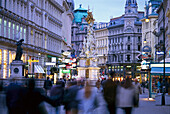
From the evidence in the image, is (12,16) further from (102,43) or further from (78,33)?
(78,33)

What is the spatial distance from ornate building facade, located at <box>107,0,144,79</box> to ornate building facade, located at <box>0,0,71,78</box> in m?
63.5

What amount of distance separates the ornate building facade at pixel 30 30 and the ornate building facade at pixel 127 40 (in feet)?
208

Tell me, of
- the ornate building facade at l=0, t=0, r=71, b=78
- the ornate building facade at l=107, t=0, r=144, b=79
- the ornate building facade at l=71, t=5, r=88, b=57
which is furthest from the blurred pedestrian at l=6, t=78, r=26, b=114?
the ornate building facade at l=71, t=5, r=88, b=57

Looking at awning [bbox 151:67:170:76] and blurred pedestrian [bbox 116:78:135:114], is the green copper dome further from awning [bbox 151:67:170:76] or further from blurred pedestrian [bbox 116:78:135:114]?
blurred pedestrian [bbox 116:78:135:114]

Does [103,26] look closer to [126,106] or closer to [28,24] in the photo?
[28,24]

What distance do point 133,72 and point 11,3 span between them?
3929 inches

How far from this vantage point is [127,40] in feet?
497

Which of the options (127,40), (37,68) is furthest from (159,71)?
(127,40)

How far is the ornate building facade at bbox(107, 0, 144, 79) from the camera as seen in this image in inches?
5832

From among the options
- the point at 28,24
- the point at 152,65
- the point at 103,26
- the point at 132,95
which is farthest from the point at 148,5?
the point at 132,95

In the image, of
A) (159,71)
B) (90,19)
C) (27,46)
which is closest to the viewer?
(159,71)

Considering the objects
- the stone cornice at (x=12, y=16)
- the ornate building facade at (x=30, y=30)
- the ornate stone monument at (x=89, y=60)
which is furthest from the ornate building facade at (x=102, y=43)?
the stone cornice at (x=12, y=16)

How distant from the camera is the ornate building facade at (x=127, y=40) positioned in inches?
5832

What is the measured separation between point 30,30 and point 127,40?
92.4 meters
